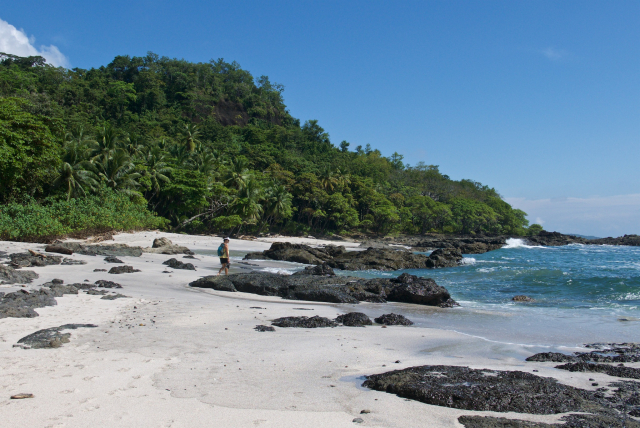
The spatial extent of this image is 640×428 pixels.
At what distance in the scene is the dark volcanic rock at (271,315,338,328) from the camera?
703 centimetres

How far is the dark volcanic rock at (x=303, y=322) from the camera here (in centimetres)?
703

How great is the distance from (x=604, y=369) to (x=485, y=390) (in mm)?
2146

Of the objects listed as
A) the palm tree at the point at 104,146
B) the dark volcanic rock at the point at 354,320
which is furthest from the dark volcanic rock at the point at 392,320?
the palm tree at the point at 104,146

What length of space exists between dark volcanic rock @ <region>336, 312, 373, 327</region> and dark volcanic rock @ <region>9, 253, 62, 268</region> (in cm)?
922

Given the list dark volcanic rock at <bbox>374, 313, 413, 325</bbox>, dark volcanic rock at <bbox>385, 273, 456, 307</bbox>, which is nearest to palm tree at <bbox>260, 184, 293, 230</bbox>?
dark volcanic rock at <bbox>385, 273, 456, 307</bbox>

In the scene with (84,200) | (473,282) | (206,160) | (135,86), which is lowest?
(473,282)

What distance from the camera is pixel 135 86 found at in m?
85.4

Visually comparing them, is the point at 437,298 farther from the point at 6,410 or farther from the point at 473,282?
the point at 6,410

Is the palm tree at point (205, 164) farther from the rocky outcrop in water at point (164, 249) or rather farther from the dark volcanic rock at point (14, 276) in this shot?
the dark volcanic rock at point (14, 276)

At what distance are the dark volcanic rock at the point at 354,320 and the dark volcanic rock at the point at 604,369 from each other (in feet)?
10.9

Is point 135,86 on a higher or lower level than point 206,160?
higher

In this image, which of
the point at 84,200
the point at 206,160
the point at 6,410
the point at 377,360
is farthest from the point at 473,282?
the point at 206,160

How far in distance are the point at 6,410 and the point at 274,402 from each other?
2.05 meters

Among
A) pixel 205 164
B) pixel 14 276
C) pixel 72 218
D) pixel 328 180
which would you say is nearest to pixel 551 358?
pixel 14 276
